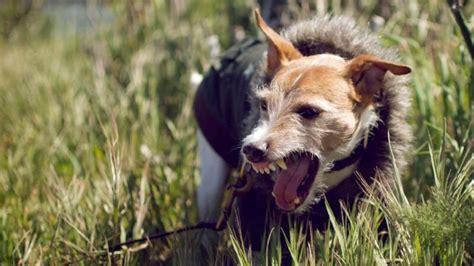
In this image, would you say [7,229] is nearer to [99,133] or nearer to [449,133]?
[99,133]

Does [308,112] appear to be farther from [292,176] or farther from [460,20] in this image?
[460,20]

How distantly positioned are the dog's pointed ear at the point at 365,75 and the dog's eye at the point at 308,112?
7.7 inches

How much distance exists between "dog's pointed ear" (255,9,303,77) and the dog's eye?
34 centimetres

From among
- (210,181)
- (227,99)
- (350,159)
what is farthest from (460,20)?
(210,181)

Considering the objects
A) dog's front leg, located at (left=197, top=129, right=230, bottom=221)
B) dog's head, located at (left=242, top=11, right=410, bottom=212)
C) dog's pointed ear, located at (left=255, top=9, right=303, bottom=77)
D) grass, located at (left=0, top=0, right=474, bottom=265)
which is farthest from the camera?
dog's front leg, located at (left=197, top=129, right=230, bottom=221)

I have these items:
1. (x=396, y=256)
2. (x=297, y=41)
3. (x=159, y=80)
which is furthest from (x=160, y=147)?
(x=396, y=256)

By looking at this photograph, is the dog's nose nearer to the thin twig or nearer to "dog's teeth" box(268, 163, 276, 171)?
"dog's teeth" box(268, 163, 276, 171)

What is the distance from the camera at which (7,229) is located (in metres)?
3.82

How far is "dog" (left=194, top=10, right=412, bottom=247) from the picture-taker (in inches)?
121

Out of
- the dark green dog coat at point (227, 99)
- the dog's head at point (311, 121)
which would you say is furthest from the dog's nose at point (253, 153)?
the dark green dog coat at point (227, 99)

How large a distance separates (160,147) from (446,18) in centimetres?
198

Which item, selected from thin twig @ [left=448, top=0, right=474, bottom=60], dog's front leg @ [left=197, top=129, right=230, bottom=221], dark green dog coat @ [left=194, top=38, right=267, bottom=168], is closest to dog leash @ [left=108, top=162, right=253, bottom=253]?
dark green dog coat @ [left=194, top=38, right=267, bottom=168]

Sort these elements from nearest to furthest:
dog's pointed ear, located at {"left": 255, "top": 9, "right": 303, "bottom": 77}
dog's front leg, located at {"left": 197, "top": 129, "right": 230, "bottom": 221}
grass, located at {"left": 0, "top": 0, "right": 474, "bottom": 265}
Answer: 1. grass, located at {"left": 0, "top": 0, "right": 474, "bottom": 265}
2. dog's pointed ear, located at {"left": 255, "top": 9, "right": 303, "bottom": 77}
3. dog's front leg, located at {"left": 197, "top": 129, "right": 230, "bottom": 221}

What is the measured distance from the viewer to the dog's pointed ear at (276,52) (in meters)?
3.36
